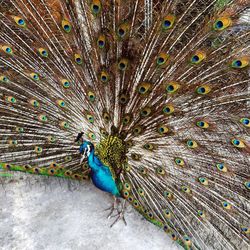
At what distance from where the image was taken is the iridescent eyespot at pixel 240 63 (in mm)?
1972

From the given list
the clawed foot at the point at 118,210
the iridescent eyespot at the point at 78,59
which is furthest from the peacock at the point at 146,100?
the clawed foot at the point at 118,210

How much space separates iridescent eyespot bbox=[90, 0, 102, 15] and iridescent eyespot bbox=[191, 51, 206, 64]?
63 cm

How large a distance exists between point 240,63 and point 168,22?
47 cm

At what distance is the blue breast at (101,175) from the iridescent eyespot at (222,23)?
1.19 metres

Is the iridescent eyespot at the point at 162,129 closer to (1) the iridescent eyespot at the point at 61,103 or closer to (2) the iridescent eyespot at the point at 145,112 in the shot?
(2) the iridescent eyespot at the point at 145,112

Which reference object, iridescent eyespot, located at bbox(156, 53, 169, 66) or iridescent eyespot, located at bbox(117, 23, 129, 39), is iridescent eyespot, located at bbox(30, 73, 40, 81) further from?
iridescent eyespot, located at bbox(156, 53, 169, 66)

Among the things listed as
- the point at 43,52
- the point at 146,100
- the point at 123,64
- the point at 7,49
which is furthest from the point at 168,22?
the point at 7,49

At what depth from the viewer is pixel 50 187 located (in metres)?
3.04

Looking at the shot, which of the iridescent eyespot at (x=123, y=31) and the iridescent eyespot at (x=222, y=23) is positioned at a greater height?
the iridescent eyespot at (x=222, y=23)

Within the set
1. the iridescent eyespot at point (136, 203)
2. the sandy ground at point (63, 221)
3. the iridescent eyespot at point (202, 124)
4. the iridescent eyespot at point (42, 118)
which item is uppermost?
the iridescent eyespot at point (202, 124)

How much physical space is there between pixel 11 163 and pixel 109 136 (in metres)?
0.88

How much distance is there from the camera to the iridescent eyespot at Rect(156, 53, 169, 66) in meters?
2.13

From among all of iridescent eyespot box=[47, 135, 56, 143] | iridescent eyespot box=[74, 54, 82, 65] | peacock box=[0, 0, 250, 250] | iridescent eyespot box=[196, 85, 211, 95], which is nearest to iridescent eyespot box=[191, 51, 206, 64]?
peacock box=[0, 0, 250, 250]

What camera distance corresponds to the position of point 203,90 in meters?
2.15
